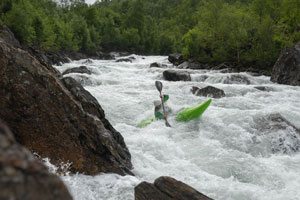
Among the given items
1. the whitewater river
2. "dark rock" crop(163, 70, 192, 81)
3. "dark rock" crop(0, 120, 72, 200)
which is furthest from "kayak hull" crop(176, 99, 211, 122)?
"dark rock" crop(163, 70, 192, 81)

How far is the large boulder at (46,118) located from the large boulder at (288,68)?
13430 millimetres

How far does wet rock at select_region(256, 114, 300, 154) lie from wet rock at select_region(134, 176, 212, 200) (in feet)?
12.8

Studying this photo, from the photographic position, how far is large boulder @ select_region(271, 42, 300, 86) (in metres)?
14.0

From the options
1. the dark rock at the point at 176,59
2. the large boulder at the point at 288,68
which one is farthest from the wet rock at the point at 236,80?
the dark rock at the point at 176,59

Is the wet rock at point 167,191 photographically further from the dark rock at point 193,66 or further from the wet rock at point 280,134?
the dark rock at point 193,66

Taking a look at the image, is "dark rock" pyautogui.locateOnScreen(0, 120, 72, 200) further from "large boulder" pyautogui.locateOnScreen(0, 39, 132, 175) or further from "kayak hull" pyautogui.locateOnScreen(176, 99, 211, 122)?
"kayak hull" pyautogui.locateOnScreen(176, 99, 211, 122)

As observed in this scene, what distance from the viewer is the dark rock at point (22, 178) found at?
2.61 feet

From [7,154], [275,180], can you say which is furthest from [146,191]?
[275,180]

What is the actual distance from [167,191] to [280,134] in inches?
178

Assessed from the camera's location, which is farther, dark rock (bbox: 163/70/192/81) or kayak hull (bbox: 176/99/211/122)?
dark rock (bbox: 163/70/192/81)

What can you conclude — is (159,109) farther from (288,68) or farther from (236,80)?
(288,68)

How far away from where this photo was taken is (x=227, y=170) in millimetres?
4898

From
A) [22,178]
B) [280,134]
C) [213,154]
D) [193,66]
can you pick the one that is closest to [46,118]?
[22,178]

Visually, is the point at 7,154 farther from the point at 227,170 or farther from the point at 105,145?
the point at 227,170
